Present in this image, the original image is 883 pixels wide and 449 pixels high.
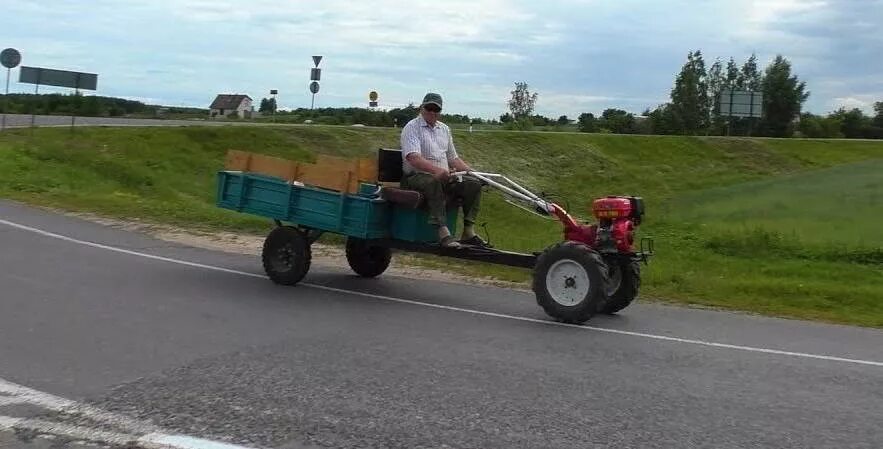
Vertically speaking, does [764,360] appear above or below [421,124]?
below

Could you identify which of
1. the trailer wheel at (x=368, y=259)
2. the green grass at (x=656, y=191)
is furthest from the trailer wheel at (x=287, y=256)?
the green grass at (x=656, y=191)

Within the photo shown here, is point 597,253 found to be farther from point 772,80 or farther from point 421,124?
point 772,80

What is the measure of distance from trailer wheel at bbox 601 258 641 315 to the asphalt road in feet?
0.57

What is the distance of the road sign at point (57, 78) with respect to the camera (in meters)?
27.7

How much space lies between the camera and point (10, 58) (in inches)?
1104

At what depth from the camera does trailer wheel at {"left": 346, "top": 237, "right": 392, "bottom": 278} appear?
11234 mm

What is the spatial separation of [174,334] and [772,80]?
278ft

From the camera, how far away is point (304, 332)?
798 centimetres

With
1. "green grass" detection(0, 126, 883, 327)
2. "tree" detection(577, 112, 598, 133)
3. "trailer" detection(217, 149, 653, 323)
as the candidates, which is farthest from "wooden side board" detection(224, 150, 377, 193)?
"tree" detection(577, 112, 598, 133)

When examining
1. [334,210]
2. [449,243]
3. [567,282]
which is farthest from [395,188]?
[567,282]

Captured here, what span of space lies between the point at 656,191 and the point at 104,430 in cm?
3563

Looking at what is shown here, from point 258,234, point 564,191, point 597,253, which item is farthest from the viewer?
point 564,191

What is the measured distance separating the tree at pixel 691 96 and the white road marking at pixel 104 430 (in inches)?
3238

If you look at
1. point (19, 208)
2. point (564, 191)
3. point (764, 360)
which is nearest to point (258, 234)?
point (19, 208)
